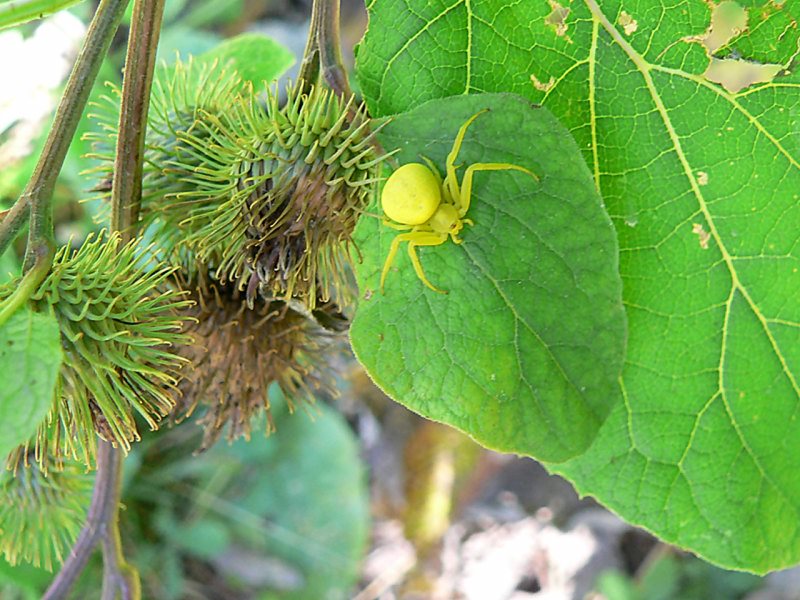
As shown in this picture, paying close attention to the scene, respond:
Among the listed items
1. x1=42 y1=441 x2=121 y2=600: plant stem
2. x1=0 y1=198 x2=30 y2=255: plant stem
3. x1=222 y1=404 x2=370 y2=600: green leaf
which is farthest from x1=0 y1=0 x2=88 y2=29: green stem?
x1=222 y1=404 x2=370 y2=600: green leaf

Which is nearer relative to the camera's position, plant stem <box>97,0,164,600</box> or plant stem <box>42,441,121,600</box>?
plant stem <box>97,0,164,600</box>

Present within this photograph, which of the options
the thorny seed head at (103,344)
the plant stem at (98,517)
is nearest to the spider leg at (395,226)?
the thorny seed head at (103,344)

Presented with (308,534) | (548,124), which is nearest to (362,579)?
(308,534)

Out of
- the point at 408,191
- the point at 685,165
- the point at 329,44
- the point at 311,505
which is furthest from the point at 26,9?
the point at 311,505

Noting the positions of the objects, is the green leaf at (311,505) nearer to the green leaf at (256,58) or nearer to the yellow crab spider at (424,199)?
the green leaf at (256,58)

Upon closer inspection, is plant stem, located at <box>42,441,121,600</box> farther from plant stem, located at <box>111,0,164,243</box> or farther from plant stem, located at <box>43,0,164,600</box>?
plant stem, located at <box>111,0,164,243</box>

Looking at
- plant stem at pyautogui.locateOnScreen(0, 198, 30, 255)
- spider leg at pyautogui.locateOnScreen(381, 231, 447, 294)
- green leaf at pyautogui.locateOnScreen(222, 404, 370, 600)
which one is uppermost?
plant stem at pyautogui.locateOnScreen(0, 198, 30, 255)

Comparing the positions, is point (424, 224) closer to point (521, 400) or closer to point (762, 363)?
point (521, 400)
